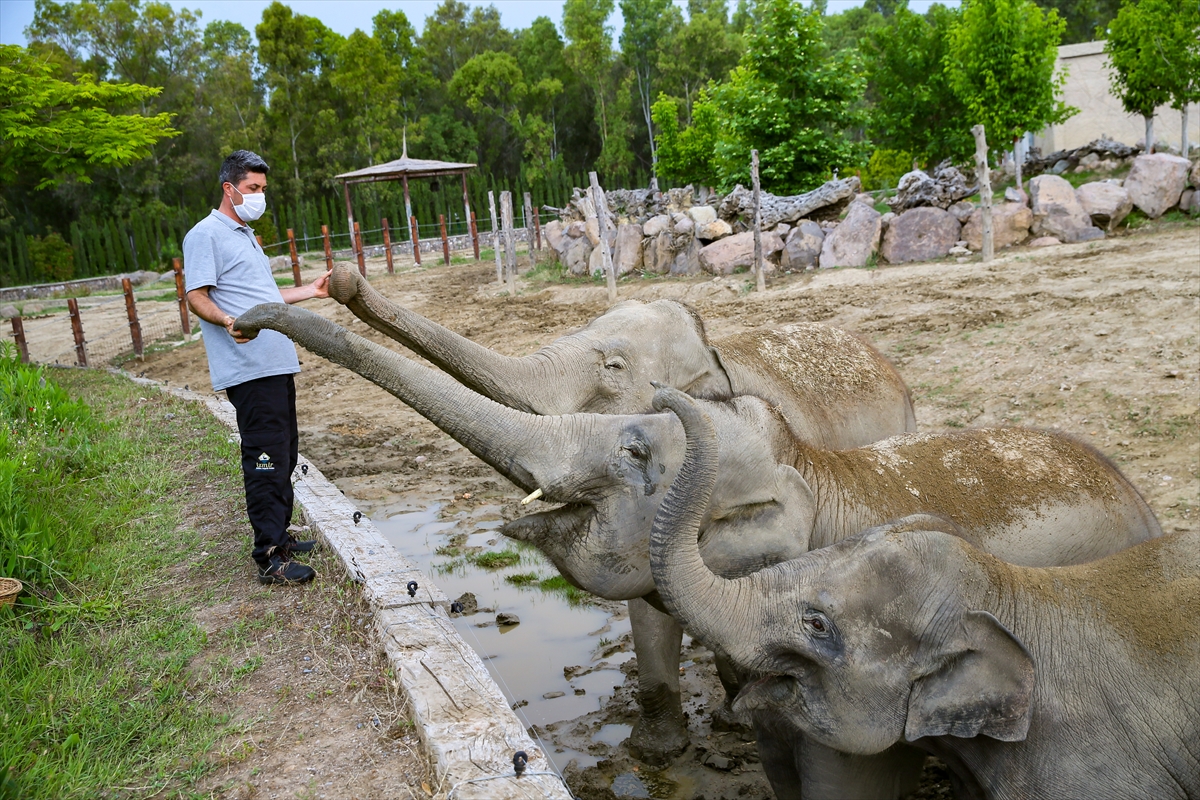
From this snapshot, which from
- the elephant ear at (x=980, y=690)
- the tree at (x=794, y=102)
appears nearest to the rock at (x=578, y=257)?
the tree at (x=794, y=102)

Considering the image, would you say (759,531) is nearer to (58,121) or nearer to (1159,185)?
(1159,185)

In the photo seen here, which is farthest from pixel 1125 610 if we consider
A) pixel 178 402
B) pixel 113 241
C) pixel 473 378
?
pixel 113 241

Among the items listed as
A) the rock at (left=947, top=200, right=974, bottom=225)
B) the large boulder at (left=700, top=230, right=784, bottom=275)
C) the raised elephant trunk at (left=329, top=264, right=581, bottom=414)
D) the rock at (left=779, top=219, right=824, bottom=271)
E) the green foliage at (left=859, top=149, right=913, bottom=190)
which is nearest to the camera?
the raised elephant trunk at (left=329, top=264, right=581, bottom=414)

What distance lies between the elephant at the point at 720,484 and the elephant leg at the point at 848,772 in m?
0.64

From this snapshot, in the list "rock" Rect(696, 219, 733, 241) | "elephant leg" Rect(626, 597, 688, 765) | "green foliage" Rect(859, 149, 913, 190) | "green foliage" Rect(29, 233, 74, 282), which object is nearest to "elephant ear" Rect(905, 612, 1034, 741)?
"elephant leg" Rect(626, 597, 688, 765)

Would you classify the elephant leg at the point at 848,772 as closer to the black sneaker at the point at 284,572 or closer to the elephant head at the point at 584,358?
the elephant head at the point at 584,358

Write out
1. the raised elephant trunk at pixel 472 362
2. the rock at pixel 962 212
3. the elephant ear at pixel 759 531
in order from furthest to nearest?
the rock at pixel 962 212 → the raised elephant trunk at pixel 472 362 → the elephant ear at pixel 759 531

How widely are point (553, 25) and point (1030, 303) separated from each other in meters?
48.9

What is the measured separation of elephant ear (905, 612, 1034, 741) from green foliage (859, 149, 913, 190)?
3044 cm

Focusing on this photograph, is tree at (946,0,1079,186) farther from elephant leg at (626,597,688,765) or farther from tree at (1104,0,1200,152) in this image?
elephant leg at (626,597,688,765)

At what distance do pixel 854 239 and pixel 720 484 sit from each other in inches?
482

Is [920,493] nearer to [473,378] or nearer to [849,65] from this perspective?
[473,378]

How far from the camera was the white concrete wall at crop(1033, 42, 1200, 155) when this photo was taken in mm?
26953

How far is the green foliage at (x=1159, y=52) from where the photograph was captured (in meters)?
18.3
